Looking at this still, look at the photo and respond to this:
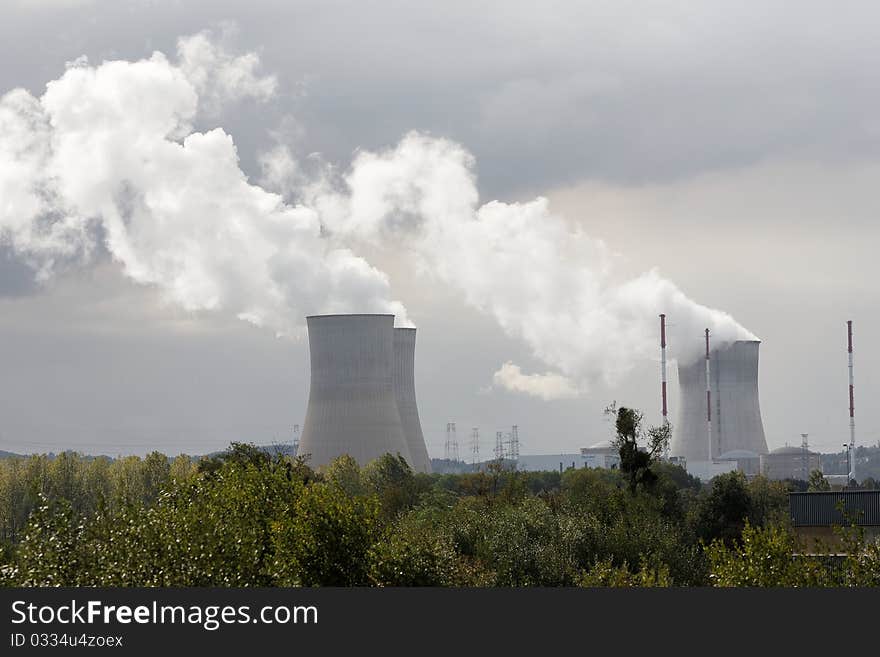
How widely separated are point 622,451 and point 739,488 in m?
6.47

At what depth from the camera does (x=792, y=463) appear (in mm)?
104562

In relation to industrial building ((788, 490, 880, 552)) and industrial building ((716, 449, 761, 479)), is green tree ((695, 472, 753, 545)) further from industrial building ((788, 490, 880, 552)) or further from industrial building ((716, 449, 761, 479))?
industrial building ((716, 449, 761, 479))

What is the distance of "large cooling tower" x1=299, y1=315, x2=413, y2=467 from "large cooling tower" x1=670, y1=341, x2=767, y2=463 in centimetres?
3385

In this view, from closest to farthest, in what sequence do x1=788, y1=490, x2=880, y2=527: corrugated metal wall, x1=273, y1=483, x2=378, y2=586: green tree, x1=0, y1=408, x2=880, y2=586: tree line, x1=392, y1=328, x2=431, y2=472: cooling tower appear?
x1=0, y1=408, x2=880, y2=586: tree line, x1=273, y1=483, x2=378, y2=586: green tree, x1=788, y1=490, x2=880, y2=527: corrugated metal wall, x1=392, y1=328, x2=431, y2=472: cooling tower

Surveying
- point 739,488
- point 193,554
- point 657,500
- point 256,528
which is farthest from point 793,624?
point 739,488

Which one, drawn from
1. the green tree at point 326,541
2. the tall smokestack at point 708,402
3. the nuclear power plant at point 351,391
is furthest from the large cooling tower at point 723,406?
the green tree at point 326,541

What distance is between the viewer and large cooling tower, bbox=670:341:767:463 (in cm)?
8662

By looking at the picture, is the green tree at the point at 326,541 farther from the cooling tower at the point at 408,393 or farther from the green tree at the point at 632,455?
the cooling tower at the point at 408,393

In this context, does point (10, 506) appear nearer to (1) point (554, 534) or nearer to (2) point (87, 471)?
(2) point (87, 471)

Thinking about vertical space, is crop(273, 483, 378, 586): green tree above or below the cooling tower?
below

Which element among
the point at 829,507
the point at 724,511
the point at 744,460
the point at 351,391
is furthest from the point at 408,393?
the point at 829,507

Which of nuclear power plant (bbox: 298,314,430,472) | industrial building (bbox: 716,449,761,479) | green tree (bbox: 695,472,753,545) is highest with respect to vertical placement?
nuclear power plant (bbox: 298,314,430,472)

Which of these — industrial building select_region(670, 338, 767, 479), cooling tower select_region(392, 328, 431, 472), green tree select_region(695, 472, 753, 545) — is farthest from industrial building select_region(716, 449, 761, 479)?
green tree select_region(695, 472, 753, 545)

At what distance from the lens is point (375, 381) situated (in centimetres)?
5719
